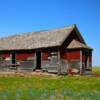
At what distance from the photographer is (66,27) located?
3591cm

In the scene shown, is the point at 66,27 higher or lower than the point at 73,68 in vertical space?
higher

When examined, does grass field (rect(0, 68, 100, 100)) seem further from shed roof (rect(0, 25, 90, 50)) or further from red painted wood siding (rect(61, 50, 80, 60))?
shed roof (rect(0, 25, 90, 50))

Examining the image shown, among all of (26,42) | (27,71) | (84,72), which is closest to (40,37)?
(26,42)

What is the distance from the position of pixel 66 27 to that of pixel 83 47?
13.2 ft

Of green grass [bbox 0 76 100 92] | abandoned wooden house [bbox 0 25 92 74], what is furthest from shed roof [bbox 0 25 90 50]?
green grass [bbox 0 76 100 92]

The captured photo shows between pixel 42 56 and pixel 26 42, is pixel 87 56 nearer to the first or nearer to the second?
pixel 42 56

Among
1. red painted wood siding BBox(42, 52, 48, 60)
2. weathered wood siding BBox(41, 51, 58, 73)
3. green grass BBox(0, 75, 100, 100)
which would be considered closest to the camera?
green grass BBox(0, 75, 100, 100)

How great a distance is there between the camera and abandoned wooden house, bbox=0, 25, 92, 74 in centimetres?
3353

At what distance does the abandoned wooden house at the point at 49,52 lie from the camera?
33.5 m

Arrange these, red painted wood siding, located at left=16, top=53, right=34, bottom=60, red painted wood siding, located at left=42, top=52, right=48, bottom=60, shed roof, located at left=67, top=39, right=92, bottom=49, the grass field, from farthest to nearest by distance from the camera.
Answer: red painted wood siding, located at left=16, top=53, right=34, bottom=60
red painted wood siding, located at left=42, top=52, right=48, bottom=60
shed roof, located at left=67, top=39, right=92, bottom=49
the grass field

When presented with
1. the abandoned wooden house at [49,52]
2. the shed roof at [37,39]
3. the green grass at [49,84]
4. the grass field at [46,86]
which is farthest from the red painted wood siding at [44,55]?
the grass field at [46,86]

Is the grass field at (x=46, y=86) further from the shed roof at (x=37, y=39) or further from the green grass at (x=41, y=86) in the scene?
the shed roof at (x=37, y=39)

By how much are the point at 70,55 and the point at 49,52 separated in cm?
257

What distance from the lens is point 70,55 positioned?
33.8 m
